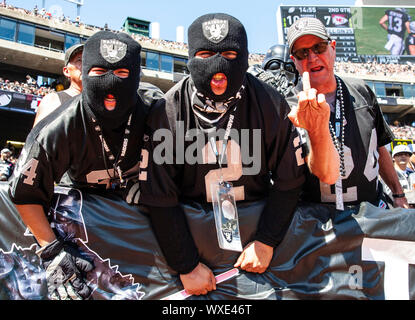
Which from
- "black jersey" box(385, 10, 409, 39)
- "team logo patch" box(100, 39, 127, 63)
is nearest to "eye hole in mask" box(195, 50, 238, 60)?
"team logo patch" box(100, 39, 127, 63)

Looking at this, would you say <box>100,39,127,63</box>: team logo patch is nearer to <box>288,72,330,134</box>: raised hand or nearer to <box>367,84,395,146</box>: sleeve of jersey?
<box>288,72,330,134</box>: raised hand

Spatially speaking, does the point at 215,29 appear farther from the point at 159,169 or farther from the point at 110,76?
the point at 159,169

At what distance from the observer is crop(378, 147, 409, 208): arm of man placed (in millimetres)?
2908

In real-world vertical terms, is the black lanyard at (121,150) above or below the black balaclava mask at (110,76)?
below

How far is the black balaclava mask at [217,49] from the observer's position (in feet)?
6.57

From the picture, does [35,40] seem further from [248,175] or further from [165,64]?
[248,175]

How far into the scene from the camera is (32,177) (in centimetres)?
207

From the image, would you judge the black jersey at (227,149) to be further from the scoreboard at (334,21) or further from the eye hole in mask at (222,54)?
the scoreboard at (334,21)

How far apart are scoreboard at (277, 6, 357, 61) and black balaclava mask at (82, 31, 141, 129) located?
39793mm

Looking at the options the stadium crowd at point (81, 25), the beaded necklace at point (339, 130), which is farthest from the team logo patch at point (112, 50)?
the stadium crowd at point (81, 25)

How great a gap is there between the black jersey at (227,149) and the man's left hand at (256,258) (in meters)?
0.33

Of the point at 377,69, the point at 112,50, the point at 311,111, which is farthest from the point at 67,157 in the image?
the point at 377,69

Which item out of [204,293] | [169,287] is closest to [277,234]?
[204,293]
